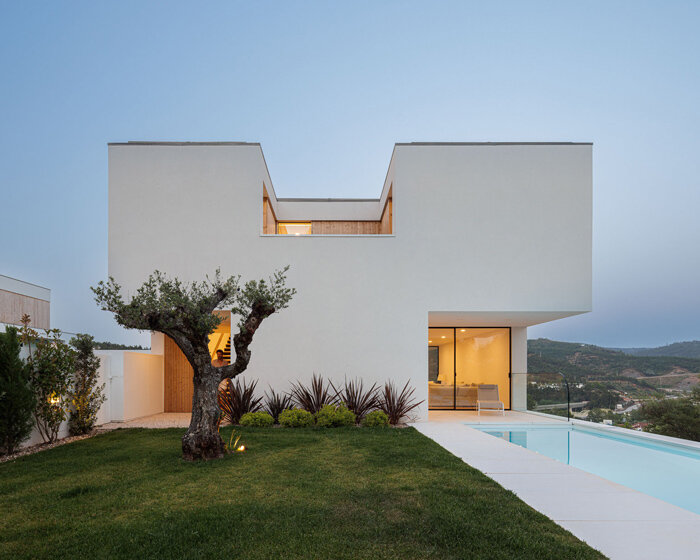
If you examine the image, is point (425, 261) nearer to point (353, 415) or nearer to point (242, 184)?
point (353, 415)

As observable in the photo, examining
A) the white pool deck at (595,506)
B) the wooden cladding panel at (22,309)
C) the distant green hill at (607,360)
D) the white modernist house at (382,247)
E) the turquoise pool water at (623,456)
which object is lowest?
the distant green hill at (607,360)

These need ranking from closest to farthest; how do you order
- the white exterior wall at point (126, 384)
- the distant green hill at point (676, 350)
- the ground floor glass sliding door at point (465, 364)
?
the white exterior wall at point (126, 384), the ground floor glass sliding door at point (465, 364), the distant green hill at point (676, 350)

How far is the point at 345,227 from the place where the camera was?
15359 mm

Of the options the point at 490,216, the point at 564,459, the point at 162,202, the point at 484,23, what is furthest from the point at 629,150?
the point at 162,202

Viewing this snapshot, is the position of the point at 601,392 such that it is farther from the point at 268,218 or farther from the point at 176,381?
the point at 176,381

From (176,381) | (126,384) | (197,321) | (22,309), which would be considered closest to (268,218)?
(176,381)

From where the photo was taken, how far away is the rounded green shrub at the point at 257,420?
357 inches

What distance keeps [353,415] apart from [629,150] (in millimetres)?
29221

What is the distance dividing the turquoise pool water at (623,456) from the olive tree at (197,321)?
18.7ft

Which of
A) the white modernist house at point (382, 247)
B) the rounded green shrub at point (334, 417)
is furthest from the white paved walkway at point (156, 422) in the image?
the rounded green shrub at point (334, 417)

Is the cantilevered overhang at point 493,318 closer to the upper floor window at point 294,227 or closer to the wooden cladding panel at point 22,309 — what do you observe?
the upper floor window at point 294,227

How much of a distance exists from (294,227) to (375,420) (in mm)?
8647

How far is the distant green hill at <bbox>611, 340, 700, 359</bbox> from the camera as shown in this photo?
941 inches

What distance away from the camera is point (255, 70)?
Answer: 2561cm
